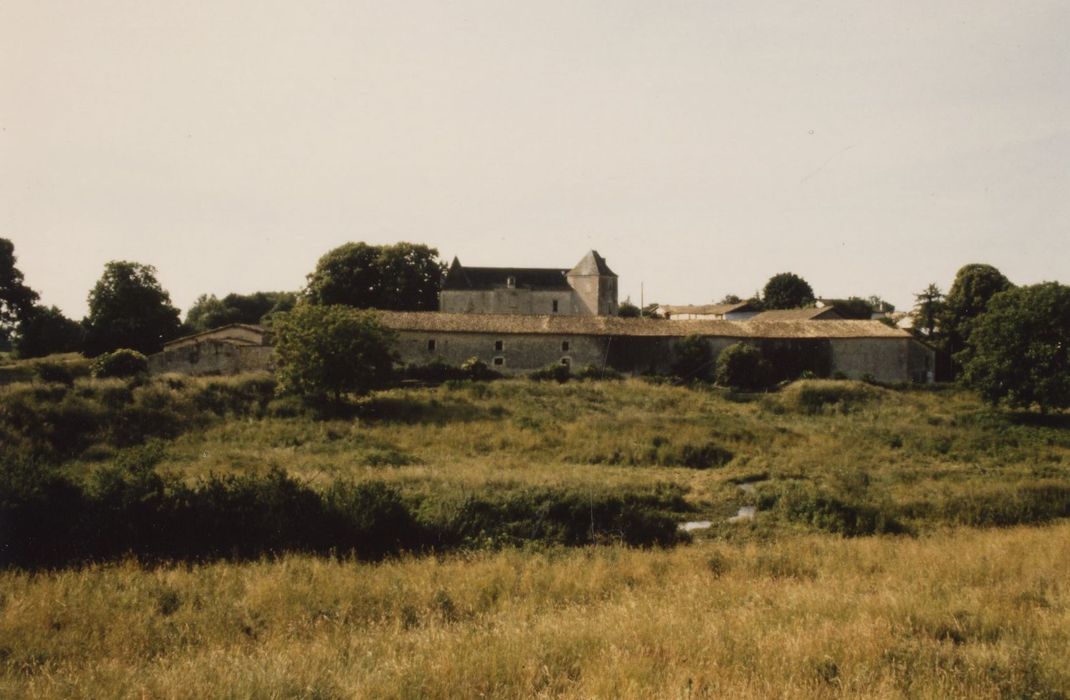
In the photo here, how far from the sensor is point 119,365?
32594mm

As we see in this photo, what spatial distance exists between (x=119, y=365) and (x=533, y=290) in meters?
30.8

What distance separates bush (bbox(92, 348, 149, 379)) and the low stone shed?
11.9m

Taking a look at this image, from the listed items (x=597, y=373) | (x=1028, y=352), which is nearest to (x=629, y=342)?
(x=597, y=373)

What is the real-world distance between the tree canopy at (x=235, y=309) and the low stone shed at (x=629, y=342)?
26463 mm

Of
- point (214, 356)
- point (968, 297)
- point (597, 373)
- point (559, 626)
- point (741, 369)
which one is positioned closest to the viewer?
point (559, 626)

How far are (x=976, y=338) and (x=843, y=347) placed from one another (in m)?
9.20

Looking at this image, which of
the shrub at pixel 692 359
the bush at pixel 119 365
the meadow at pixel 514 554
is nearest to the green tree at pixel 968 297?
the shrub at pixel 692 359

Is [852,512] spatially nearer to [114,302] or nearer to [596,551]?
[596,551]

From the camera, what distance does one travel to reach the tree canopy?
62.9 m

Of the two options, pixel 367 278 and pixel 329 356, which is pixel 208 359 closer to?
pixel 329 356

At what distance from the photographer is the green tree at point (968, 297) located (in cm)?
4441

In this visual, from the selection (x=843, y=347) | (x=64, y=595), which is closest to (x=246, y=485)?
(x=64, y=595)

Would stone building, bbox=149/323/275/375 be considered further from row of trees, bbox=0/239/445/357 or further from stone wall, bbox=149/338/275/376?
row of trees, bbox=0/239/445/357

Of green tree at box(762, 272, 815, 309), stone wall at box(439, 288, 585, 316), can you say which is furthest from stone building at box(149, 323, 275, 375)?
green tree at box(762, 272, 815, 309)
